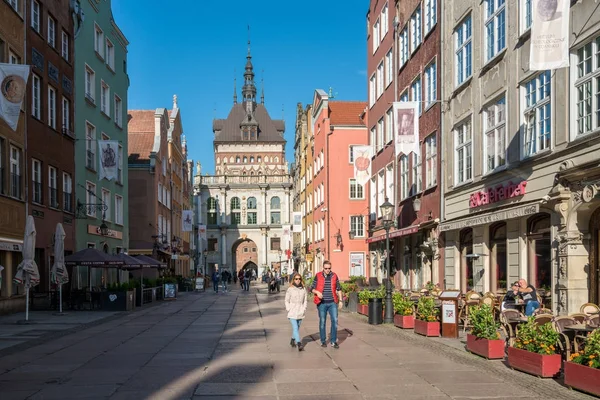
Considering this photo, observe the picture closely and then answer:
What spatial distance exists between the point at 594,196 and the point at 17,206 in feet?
65.1

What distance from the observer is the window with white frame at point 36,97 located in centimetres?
2869

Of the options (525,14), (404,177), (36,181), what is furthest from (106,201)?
(525,14)

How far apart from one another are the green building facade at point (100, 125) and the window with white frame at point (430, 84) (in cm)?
1336

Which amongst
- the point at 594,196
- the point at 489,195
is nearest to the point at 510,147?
the point at 489,195

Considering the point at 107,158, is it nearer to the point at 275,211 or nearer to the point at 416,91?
the point at 416,91

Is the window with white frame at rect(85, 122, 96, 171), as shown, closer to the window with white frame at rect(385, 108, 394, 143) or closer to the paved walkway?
the window with white frame at rect(385, 108, 394, 143)

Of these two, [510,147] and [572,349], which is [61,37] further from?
[572,349]

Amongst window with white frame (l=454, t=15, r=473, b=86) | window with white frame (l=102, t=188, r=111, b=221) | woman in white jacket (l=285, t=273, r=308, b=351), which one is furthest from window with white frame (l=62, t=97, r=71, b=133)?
woman in white jacket (l=285, t=273, r=308, b=351)

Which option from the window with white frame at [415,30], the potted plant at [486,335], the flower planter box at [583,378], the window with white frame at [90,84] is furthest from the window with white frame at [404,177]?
the flower planter box at [583,378]

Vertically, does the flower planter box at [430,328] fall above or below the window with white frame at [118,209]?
below

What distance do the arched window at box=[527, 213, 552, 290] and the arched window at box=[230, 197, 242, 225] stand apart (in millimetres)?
92648

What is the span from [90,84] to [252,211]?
74.3m

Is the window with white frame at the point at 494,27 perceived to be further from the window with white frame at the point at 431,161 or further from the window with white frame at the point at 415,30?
the window with white frame at the point at 415,30

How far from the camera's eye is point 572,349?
1066cm
